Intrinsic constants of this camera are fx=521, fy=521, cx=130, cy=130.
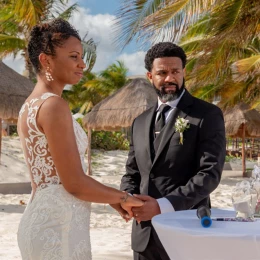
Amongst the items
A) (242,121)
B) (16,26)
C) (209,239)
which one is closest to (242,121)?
(242,121)

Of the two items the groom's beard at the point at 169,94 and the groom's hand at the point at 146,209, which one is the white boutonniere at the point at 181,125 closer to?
the groom's beard at the point at 169,94

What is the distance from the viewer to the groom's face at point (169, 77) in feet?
9.11

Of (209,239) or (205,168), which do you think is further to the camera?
(205,168)

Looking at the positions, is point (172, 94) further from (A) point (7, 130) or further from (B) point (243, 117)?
(A) point (7, 130)

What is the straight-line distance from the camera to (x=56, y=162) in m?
2.09

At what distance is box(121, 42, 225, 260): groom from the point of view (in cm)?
251

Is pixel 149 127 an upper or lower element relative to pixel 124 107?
lower

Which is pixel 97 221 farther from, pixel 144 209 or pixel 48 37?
pixel 48 37

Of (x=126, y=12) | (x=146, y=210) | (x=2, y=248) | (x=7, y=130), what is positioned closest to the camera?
(x=146, y=210)

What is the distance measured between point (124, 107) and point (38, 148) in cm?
1591

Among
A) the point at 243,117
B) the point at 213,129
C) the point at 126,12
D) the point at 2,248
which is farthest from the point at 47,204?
the point at 243,117

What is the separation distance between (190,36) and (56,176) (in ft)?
45.6

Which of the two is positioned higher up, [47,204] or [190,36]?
[190,36]

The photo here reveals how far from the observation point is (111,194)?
2205mm
